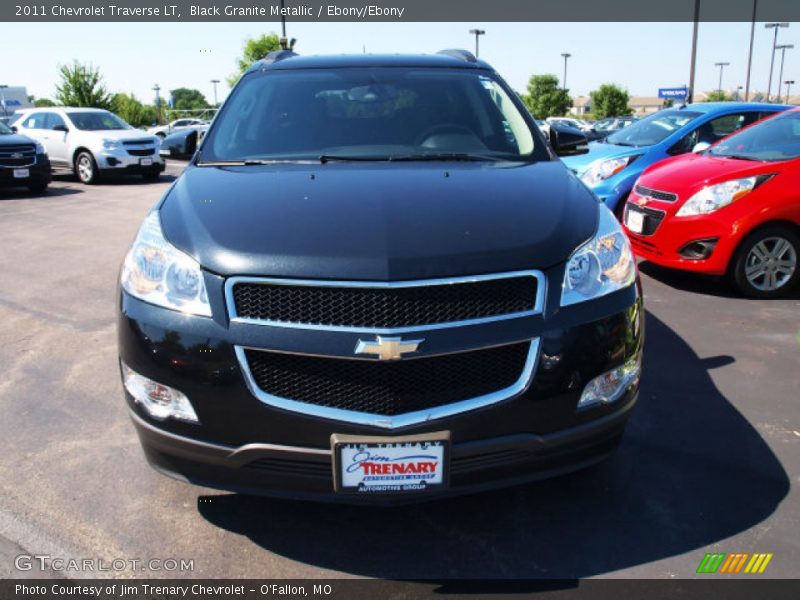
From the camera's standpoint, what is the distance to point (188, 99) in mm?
129750

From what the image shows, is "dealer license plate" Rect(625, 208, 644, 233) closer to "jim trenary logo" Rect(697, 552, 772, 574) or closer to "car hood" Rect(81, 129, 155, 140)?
"jim trenary logo" Rect(697, 552, 772, 574)

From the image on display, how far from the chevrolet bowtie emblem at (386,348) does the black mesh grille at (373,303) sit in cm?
5

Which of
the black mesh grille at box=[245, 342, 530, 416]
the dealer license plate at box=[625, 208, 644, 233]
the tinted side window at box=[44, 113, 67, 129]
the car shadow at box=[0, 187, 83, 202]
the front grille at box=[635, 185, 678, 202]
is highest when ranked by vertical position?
the tinted side window at box=[44, 113, 67, 129]

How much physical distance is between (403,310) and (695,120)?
7.31 m

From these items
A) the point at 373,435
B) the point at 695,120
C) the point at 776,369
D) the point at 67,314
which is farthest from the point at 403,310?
the point at 695,120

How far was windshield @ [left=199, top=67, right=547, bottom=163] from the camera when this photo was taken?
3.29 meters

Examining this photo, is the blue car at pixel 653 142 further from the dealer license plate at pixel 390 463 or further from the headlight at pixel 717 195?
the dealer license plate at pixel 390 463

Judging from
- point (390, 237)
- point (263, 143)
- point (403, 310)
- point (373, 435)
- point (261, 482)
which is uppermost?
point (263, 143)

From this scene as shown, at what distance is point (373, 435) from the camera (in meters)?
2.11

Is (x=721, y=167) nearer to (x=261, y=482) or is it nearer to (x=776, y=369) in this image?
(x=776, y=369)

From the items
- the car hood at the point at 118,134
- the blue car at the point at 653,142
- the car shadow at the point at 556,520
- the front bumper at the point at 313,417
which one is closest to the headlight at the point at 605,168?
the blue car at the point at 653,142

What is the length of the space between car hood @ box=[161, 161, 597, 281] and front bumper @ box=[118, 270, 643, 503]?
18cm

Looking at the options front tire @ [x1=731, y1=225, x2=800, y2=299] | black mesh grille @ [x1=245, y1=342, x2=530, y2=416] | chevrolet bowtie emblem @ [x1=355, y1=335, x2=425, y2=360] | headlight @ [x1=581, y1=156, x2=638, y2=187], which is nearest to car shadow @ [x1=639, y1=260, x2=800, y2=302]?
front tire @ [x1=731, y1=225, x2=800, y2=299]

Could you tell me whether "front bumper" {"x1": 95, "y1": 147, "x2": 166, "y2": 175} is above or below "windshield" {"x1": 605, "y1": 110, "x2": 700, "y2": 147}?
below
